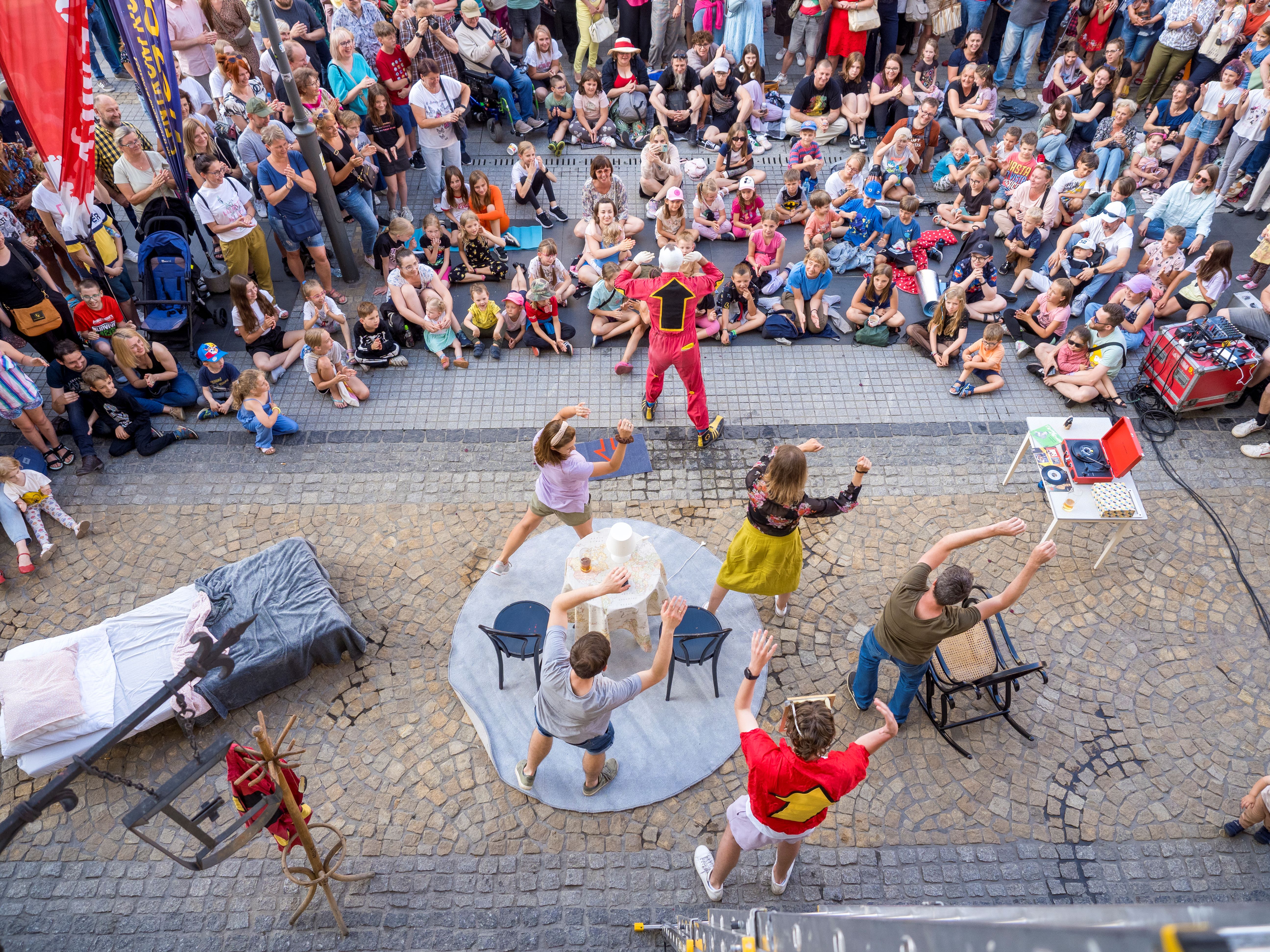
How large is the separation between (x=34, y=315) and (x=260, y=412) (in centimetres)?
253

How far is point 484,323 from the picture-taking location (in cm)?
877

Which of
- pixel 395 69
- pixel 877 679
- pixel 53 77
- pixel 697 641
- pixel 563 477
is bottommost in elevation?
pixel 877 679

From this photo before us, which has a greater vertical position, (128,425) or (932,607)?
(932,607)

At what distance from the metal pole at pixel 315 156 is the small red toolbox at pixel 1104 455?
7.71 meters

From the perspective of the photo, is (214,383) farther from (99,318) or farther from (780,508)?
(780,508)

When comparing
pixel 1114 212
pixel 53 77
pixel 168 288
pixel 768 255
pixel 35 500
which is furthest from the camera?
pixel 768 255

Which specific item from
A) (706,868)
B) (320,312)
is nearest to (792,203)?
(320,312)

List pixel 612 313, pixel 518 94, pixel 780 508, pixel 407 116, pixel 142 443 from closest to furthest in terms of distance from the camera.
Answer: pixel 780 508
pixel 142 443
pixel 612 313
pixel 407 116
pixel 518 94

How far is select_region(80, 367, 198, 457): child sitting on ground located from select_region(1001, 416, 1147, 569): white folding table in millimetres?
7551

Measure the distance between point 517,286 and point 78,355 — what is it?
13.6ft

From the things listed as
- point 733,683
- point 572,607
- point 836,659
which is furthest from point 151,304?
point 836,659

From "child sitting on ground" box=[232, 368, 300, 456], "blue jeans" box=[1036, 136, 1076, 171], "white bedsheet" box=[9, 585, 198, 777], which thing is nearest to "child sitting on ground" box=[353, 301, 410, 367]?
"child sitting on ground" box=[232, 368, 300, 456]

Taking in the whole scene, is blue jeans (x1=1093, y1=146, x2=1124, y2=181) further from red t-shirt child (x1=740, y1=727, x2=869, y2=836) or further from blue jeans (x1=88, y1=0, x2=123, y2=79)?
blue jeans (x1=88, y1=0, x2=123, y2=79)

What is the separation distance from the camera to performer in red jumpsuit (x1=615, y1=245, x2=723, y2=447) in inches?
279
